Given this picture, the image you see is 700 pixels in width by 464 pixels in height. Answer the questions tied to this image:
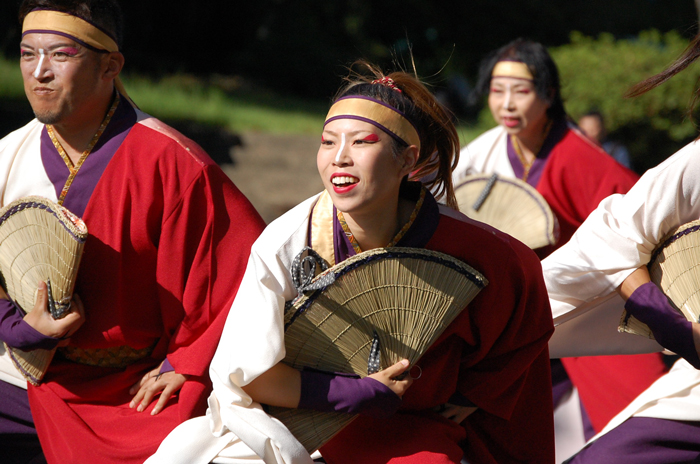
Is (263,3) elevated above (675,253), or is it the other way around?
(263,3)

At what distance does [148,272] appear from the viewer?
9.59 ft

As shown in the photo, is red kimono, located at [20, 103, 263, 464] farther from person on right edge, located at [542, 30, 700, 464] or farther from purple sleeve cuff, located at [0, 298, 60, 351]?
person on right edge, located at [542, 30, 700, 464]

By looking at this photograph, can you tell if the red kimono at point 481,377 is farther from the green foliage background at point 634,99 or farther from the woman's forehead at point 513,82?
the green foliage background at point 634,99

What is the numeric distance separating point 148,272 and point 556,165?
95.8 inches

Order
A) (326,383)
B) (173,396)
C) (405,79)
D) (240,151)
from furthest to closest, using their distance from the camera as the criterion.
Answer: (240,151)
(173,396)
(405,79)
(326,383)

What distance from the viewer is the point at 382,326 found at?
97.2 inches

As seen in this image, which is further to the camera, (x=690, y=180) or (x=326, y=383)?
(x=690, y=180)

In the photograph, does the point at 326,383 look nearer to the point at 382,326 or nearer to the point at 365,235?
the point at 382,326

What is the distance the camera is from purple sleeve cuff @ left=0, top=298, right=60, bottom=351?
2.73 m

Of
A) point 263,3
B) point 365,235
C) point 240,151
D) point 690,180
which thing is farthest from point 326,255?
point 263,3

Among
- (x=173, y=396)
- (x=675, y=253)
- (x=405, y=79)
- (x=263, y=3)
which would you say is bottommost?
(x=173, y=396)

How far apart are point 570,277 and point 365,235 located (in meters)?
0.91

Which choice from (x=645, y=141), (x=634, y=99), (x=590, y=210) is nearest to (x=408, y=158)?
(x=590, y=210)

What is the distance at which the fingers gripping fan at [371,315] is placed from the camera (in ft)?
7.93
